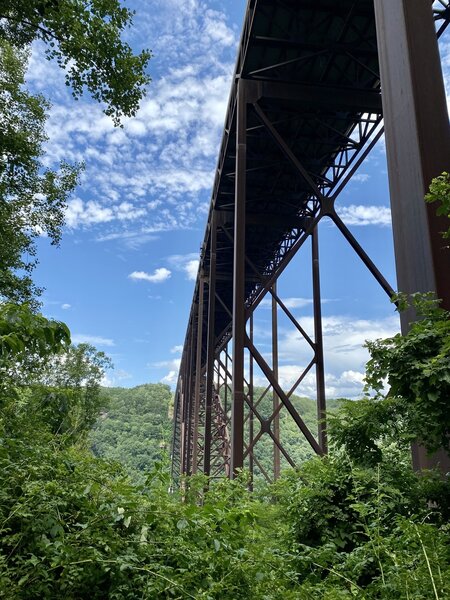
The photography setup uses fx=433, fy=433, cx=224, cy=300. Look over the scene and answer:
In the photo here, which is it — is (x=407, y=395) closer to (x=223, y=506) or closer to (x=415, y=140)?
(x=223, y=506)

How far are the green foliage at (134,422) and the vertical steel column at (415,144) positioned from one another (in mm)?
42319

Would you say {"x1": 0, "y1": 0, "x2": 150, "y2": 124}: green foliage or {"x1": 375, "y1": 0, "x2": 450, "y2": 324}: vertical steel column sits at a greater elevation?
{"x1": 0, "y1": 0, "x2": 150, "y2": 124}: green foliage

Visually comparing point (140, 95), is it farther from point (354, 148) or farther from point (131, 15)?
point (354, 148)

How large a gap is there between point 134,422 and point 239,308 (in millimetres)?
63138

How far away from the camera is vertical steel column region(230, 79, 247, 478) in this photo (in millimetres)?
8727

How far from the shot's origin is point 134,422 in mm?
67875

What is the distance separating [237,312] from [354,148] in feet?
19.5

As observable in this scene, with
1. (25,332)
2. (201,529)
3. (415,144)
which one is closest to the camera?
(201,529)

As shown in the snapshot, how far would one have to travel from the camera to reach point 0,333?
9.23ft

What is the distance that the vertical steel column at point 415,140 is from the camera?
11.7 feet

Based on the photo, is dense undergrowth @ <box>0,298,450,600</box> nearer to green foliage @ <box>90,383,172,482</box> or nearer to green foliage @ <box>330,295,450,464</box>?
green foliage @ <box>330,295,450,464</box>

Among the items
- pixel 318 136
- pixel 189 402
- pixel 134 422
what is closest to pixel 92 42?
pixel 318 136

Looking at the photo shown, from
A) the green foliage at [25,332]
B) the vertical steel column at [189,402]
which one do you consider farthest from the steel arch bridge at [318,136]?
the vertical steel column at [189,402]

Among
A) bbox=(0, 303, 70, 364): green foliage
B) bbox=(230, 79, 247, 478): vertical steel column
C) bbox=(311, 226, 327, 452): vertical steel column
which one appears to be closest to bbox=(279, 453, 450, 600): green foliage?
bbox=(0, 303, 70, 364): green foliage
